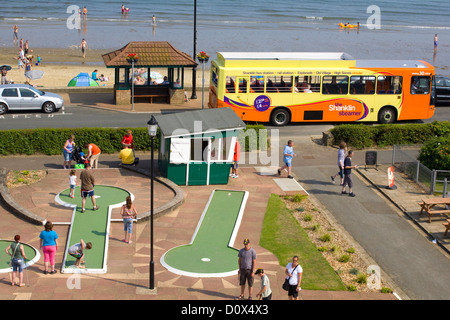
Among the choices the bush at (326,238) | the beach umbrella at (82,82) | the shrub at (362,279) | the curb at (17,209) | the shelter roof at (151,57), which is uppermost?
the shelter roof at (151,57)

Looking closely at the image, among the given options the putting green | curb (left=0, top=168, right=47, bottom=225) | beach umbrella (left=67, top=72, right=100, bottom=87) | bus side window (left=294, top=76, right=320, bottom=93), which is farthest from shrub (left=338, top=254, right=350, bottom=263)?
beach umbrella (left=67, top=72, right=100, bottom=87)

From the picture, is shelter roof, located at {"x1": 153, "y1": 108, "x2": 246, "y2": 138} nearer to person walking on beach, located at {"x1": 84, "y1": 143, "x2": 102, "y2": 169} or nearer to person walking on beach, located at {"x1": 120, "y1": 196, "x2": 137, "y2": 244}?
person walking on beach, located at {"x1": 84, "y1": 143, "x2": 102, "y2": 169}

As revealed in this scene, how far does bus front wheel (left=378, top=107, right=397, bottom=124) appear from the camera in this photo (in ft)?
110

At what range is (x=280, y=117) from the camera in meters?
33.0

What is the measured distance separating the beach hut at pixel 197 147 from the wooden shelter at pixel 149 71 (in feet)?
38.3

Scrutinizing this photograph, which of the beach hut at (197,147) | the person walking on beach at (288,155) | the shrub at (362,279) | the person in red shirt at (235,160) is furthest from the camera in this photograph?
the person walking on beach at (288,155)

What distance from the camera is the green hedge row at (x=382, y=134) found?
96.8ft

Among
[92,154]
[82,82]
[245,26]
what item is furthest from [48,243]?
[245,26]

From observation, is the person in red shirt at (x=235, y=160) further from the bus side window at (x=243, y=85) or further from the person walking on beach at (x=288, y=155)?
the bus side window at (x=243, y=85)

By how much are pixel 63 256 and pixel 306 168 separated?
1199 centimetres

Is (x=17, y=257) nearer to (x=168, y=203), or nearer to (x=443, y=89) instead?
(x=168, y=203)

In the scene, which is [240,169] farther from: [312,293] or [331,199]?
[312,293]

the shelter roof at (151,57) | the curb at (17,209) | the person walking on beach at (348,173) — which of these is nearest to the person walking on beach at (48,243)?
the curb at (17,209)

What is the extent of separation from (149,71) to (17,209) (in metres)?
17.2
